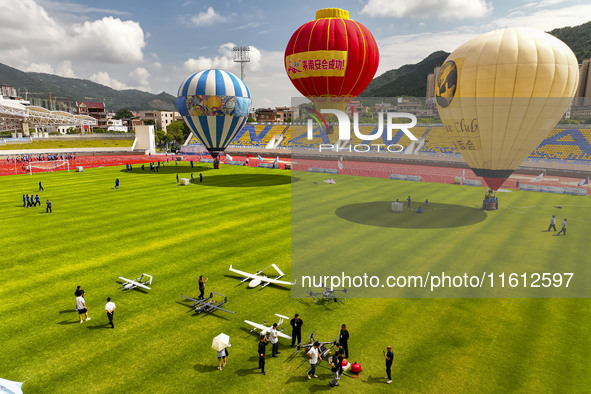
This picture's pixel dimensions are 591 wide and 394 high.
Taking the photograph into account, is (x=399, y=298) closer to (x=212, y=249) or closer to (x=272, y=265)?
(x=272, y=265)

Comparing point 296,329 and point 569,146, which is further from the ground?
point 569,146

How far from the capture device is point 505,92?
23484 millimetres

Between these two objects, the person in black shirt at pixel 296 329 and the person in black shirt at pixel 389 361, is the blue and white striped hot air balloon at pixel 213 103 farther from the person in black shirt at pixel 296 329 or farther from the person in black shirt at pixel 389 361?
the person in black shirt at pixel 389 361

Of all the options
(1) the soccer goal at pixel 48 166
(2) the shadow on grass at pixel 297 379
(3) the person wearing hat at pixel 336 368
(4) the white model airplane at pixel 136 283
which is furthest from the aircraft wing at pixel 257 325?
(1) the soccer goal at pixel 48 166

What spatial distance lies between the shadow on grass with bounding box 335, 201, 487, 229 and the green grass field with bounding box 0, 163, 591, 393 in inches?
16.9

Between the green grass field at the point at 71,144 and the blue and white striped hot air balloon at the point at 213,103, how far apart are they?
178ft

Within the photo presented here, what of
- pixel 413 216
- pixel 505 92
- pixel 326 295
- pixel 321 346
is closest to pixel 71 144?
pixel 413 216

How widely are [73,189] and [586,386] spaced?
49.0 metres

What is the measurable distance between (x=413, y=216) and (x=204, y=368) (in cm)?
2286

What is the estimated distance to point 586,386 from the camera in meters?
11.1

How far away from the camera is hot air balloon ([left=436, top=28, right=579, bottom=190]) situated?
2272 cm

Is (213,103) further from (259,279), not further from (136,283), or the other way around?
(259,279)

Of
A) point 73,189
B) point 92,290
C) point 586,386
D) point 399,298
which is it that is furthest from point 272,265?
point 73,189

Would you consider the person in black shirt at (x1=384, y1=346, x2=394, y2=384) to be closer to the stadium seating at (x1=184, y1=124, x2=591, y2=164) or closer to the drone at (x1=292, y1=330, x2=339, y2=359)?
the drone at (x1=292, y1=330, x2=339, y2=359)
